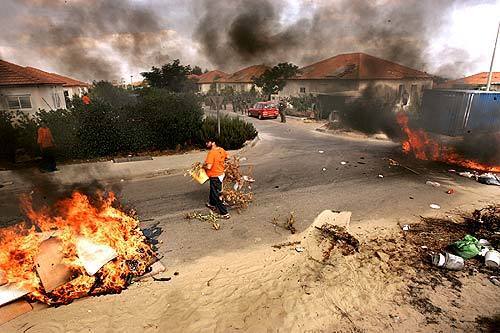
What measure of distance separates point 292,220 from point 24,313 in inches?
164

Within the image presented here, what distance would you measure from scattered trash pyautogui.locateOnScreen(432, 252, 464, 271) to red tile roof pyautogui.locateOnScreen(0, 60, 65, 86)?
11083 millimetres

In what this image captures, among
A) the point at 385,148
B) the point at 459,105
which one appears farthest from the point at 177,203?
the point at 459,105

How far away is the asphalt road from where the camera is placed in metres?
5.32

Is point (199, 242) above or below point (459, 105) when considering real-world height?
below

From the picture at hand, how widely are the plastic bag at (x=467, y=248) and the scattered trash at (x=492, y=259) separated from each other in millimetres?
148

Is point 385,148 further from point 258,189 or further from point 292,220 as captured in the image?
point 292,220

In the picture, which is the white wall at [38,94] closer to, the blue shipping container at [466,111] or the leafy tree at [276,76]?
the leafy tree at [276,76]

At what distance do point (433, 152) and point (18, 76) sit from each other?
56.5ft

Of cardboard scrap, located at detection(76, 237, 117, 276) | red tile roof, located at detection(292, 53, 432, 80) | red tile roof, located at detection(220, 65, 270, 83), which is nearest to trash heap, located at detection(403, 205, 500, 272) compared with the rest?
cardboard scrap, located at detection(76, 237, 117, 276)

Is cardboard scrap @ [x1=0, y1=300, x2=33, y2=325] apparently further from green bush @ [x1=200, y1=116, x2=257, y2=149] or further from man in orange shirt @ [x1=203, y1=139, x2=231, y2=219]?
green bush @ [x1=200, y1=116, x2=257, y2=149]

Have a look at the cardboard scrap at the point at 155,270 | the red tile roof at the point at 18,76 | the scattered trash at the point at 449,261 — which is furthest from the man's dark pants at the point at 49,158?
the scattered trash at the point at 449,261

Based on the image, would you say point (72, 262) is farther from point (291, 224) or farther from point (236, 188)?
point (236, 188)

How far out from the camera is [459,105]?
1416cm

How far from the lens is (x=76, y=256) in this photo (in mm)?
3834
